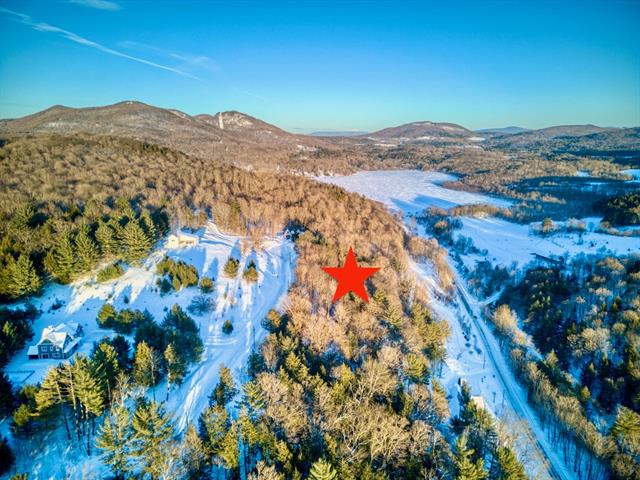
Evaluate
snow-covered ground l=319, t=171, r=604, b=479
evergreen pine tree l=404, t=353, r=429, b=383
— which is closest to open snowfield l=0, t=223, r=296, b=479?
evergreen pine tree l=404, t=353, r=429, b=383

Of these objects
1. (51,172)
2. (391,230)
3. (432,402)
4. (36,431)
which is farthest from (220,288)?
(51,172)

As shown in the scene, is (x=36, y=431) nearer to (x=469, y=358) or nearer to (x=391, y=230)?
(x=469, y=358)

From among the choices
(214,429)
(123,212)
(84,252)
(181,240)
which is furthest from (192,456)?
(123,212)

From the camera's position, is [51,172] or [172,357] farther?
[51,172]

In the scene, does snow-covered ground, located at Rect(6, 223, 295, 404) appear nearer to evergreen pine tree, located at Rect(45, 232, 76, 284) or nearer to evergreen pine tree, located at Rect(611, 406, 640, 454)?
evergreen pine tree, located at Rect(45, 232, 76, 284)

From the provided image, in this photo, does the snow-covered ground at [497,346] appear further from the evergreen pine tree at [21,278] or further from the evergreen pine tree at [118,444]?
the evergreen pine tree at [21,278]
